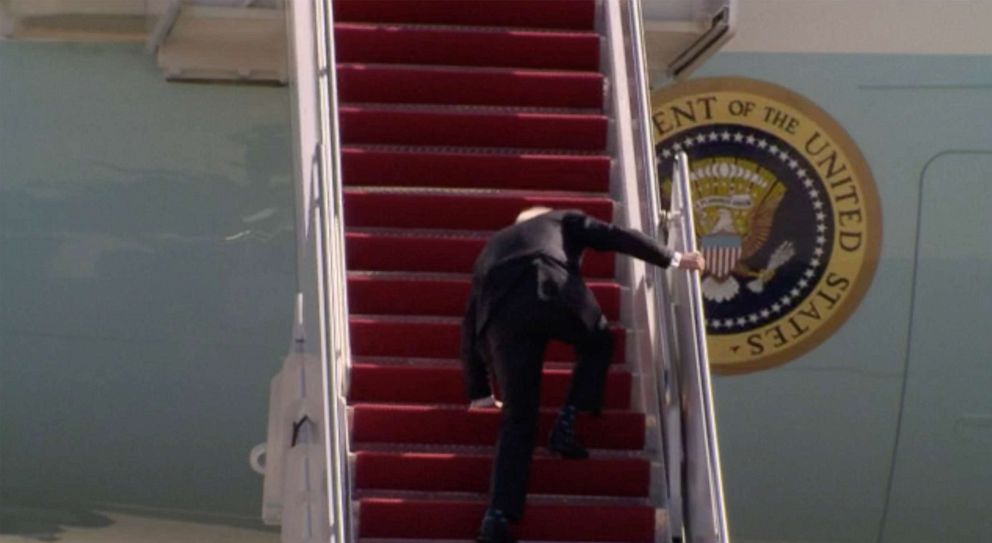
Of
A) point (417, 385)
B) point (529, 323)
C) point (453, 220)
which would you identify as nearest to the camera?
point (529, 323)

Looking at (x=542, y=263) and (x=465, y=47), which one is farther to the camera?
(x=465, y=47)

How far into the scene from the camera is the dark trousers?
7.92 metres

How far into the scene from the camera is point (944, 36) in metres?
11.2

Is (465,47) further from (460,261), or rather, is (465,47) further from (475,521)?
(475,521)

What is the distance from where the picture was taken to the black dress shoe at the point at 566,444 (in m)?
8.21

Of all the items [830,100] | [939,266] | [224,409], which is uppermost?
[830,100]

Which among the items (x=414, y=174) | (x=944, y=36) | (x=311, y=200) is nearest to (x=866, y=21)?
(x=944, y=36)

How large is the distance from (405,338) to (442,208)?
64 centimetres

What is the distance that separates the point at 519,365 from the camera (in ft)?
26.1

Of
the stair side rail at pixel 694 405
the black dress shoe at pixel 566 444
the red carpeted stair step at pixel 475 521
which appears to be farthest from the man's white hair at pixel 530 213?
the red carpeted stair step at pixel 475 521

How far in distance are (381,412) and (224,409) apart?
2.63 m

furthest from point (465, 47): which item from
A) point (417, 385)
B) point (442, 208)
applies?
point (417, 385)

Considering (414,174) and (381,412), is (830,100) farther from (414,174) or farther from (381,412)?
(381,412)

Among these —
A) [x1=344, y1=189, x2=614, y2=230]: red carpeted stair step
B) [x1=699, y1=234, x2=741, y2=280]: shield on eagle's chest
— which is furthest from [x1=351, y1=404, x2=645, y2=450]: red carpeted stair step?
[x1=699, y1=234, x2=741, y2=280]: shield on eagle's chest
